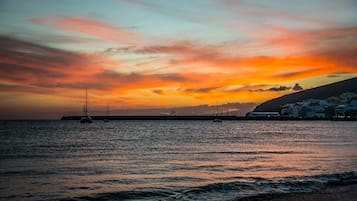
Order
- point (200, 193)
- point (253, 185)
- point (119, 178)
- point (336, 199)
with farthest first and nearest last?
point (119, 178) → point (253, 185) → point (200, 193) → point (336, 199)

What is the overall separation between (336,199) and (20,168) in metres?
21.5

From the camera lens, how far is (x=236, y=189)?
816 inches

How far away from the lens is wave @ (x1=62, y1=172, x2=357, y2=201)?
1864 cm

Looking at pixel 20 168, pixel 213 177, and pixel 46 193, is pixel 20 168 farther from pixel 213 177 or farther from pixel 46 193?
pixel 213 177

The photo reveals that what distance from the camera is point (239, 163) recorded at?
107ft

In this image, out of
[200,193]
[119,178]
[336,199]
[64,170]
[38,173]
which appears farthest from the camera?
[64,170]

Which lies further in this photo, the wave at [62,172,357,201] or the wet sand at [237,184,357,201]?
the wave at [62,172,357,201]

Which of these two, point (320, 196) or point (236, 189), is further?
point (236, 189)

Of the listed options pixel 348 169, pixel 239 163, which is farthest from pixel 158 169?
pixel 348 169

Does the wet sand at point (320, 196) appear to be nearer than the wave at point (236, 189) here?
Yes

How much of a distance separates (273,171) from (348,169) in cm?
546

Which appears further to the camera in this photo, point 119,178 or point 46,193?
point 119,178

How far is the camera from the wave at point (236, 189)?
18.6 metres

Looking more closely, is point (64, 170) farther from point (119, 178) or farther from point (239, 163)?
point (239, 163)
